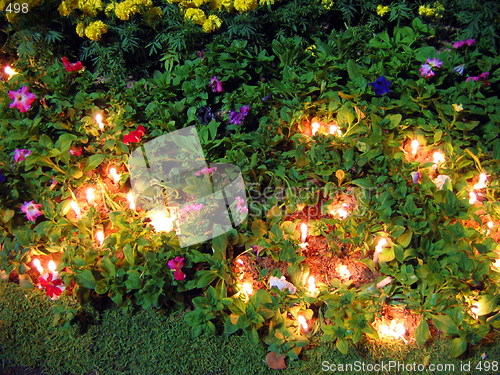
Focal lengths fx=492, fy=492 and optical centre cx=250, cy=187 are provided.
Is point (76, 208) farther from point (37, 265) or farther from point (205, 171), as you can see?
point (205, 171)

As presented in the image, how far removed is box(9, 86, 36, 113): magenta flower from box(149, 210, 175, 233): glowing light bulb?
127 cm

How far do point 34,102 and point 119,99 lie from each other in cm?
68

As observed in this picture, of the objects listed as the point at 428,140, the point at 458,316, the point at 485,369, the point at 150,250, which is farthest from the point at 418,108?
the point at 150,250

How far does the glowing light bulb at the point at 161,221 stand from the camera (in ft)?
10.7

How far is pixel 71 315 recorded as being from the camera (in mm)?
2941

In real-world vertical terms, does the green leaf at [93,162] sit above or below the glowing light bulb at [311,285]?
above

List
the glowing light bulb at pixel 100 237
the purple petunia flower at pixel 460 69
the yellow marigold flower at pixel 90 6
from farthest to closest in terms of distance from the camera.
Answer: the yellow marigold flower at pixel 90 6
the purple petunia flower at pixel 460 69
the glowing light bulb at pixel 100 237

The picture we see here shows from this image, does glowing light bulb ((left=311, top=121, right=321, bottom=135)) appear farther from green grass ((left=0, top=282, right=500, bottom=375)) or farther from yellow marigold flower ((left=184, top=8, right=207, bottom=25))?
green grass ((left=0, top=282, right=500, bottom=375))

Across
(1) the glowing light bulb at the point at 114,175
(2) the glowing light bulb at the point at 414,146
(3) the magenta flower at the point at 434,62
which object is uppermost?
(3) the magenta flower at the point at 434,62

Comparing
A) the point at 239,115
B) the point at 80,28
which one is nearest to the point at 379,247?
the point at 239,115

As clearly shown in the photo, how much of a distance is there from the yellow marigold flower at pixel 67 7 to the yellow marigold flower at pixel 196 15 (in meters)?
0.93

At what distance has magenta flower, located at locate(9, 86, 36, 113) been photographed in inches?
142

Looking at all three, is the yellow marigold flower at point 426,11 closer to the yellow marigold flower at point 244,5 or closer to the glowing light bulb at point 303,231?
the yellow marigold flower at point 244,5

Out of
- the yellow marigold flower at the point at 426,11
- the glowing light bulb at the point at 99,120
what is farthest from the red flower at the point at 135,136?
the yellow marigold flower at the point at 426,11
